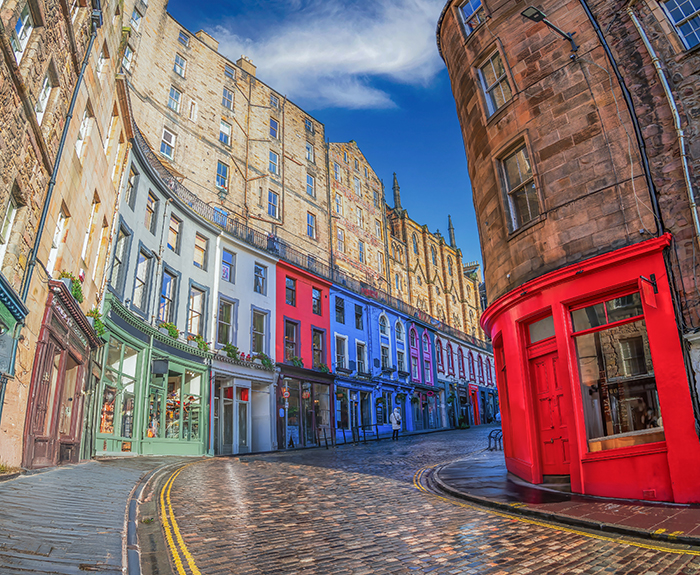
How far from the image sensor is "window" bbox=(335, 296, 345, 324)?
31.4 metres

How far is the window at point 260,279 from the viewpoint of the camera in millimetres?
25422

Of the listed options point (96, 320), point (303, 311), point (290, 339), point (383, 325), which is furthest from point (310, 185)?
point (96, 320)

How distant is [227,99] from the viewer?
31.7 metres

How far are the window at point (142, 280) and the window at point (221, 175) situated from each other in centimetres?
1116

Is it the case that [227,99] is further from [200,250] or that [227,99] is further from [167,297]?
[167,297]

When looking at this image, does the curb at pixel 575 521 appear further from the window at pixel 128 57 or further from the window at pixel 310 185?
the window at pixel 310 185

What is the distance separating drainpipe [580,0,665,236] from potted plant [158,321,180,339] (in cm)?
1610

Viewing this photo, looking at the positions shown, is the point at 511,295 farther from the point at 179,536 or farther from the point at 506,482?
the point at 179,536

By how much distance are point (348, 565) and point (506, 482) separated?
6326mm

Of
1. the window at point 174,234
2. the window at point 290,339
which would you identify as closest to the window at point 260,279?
the window at point 290,339

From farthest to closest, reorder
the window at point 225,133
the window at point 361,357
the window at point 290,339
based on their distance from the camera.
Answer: the window at point 361,357, the window at point 225,133, the window at point 290,339

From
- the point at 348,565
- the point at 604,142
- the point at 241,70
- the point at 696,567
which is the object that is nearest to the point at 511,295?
the point at 604,142

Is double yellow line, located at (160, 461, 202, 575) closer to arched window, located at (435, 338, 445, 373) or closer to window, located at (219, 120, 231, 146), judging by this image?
window, located at (219, 120, 231, 146)

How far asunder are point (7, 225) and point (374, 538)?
7982 millimetres
